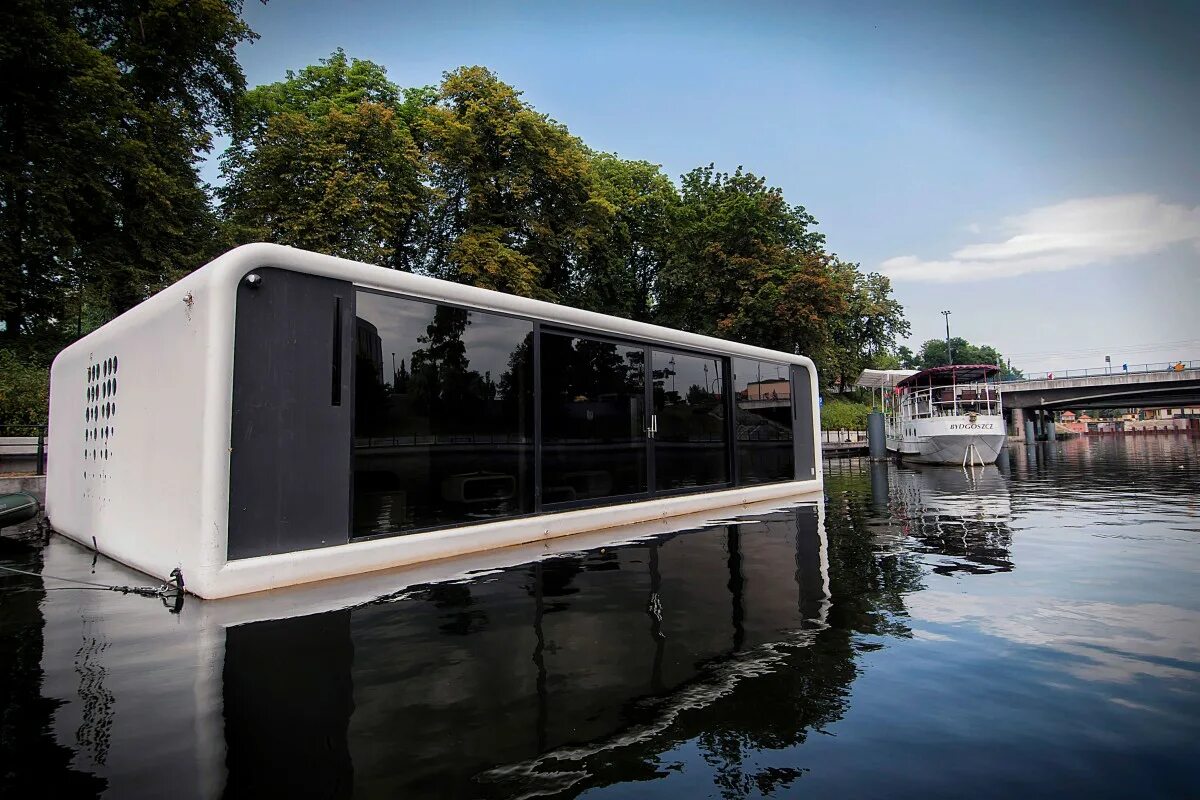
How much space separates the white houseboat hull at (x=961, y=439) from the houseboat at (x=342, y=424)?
20.2 metres

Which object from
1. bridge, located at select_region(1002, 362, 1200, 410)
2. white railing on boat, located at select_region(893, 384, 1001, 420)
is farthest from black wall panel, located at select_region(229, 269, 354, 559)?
bridge, located at select_region(1002, 362, 1200, 410)

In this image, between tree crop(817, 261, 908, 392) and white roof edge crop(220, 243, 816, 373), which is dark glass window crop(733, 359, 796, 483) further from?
tree crop(817, 261, 908, 392)

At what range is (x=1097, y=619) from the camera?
13.1ft

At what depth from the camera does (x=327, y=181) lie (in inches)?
813

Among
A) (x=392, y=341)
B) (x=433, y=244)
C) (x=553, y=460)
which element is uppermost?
(x=433, y=244)

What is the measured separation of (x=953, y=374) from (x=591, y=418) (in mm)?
24146

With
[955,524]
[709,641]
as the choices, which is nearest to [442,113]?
[955,524]

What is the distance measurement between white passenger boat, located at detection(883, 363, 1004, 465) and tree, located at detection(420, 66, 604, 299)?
53.1 ft

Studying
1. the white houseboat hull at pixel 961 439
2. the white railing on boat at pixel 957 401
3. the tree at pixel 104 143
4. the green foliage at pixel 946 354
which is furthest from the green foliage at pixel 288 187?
the green foliage at pixel 946 354

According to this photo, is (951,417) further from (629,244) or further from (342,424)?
(342,424)

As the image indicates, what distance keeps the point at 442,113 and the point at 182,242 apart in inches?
395

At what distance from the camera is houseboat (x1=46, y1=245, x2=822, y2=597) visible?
188 inches

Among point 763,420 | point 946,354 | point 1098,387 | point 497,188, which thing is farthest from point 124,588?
point 946,354

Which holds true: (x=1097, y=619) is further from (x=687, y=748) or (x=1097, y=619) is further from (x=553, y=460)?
(x=553, y=460)
